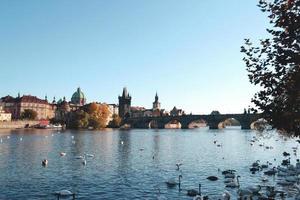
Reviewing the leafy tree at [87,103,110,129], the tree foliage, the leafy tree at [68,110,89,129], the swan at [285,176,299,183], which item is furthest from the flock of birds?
the leafy tree at [87,103,110,129]

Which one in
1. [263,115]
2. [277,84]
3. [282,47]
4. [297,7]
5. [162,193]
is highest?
[297,7]

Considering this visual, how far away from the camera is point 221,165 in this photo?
5147 cm

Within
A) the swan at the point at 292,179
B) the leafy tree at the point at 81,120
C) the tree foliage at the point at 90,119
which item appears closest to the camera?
the swan at the point at 292,179

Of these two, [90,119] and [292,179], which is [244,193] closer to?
[292,179]

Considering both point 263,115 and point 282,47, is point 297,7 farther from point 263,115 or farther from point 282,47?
point 263,115

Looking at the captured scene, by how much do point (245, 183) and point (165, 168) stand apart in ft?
41.7

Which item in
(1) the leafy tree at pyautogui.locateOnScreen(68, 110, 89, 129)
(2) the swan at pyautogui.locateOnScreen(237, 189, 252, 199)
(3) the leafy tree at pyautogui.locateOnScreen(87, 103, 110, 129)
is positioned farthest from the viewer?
(3) the leafy tree at pyautogui.locateOnScreen(87, 103, 110, 129)

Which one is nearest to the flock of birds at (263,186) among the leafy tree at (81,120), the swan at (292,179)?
the swan at (292,179)

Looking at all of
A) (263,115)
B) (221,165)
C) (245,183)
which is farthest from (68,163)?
(263,115)

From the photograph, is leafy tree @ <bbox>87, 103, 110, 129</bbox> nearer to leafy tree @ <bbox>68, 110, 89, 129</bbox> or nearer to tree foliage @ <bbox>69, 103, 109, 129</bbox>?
tree foliage @ <bbox>69, 103, 109, 129</bbox>

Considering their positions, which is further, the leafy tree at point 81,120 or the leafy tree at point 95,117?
the leafy tree at point 95,117

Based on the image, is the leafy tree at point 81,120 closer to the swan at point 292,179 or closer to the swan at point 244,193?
the swan at point 292,179

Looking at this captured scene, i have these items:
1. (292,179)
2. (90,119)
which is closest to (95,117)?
(90,119)

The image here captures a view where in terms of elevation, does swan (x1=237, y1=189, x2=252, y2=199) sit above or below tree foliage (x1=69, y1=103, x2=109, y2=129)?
below
